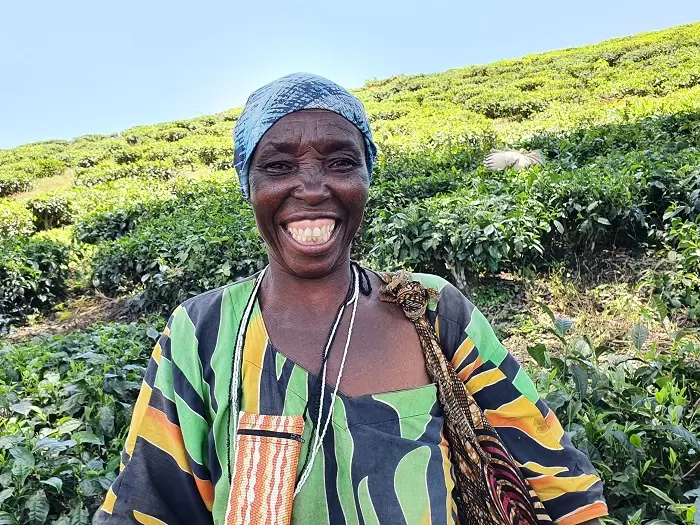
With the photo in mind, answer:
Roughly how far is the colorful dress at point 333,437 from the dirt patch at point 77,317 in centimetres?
506

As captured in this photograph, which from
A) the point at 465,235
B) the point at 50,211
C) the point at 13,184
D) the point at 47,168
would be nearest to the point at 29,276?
the point at 465,235

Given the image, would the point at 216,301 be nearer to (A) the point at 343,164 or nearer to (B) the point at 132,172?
(A) the point at 343,164

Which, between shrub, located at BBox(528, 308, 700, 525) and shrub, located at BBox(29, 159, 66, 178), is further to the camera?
shrub, located at BBox(29, 159, 66, 178)

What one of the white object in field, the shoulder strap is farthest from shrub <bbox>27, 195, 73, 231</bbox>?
the shoulder strap

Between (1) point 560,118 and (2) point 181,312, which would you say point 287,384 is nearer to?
(2) point 181,312

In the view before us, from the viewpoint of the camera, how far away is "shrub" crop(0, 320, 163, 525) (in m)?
1.77

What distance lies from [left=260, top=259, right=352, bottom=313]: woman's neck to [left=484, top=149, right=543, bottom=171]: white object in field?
5.92m

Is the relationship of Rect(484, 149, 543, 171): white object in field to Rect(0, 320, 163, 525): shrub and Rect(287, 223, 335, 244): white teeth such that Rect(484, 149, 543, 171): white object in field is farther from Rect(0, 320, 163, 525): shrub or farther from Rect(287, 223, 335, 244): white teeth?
Rect(287, 223, 335, 244): white teeth

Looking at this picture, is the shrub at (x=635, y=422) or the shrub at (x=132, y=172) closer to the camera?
the shrub at (x=635, y=422)

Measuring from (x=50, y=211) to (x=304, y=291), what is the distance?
11590 millimetres

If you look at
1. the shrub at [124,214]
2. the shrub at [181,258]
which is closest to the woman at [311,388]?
the shrub at [181,258]

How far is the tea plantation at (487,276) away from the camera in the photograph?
1820 mm

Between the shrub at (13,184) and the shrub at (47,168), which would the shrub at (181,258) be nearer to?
the shrub at (13,184)

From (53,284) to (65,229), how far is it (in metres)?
4.20
